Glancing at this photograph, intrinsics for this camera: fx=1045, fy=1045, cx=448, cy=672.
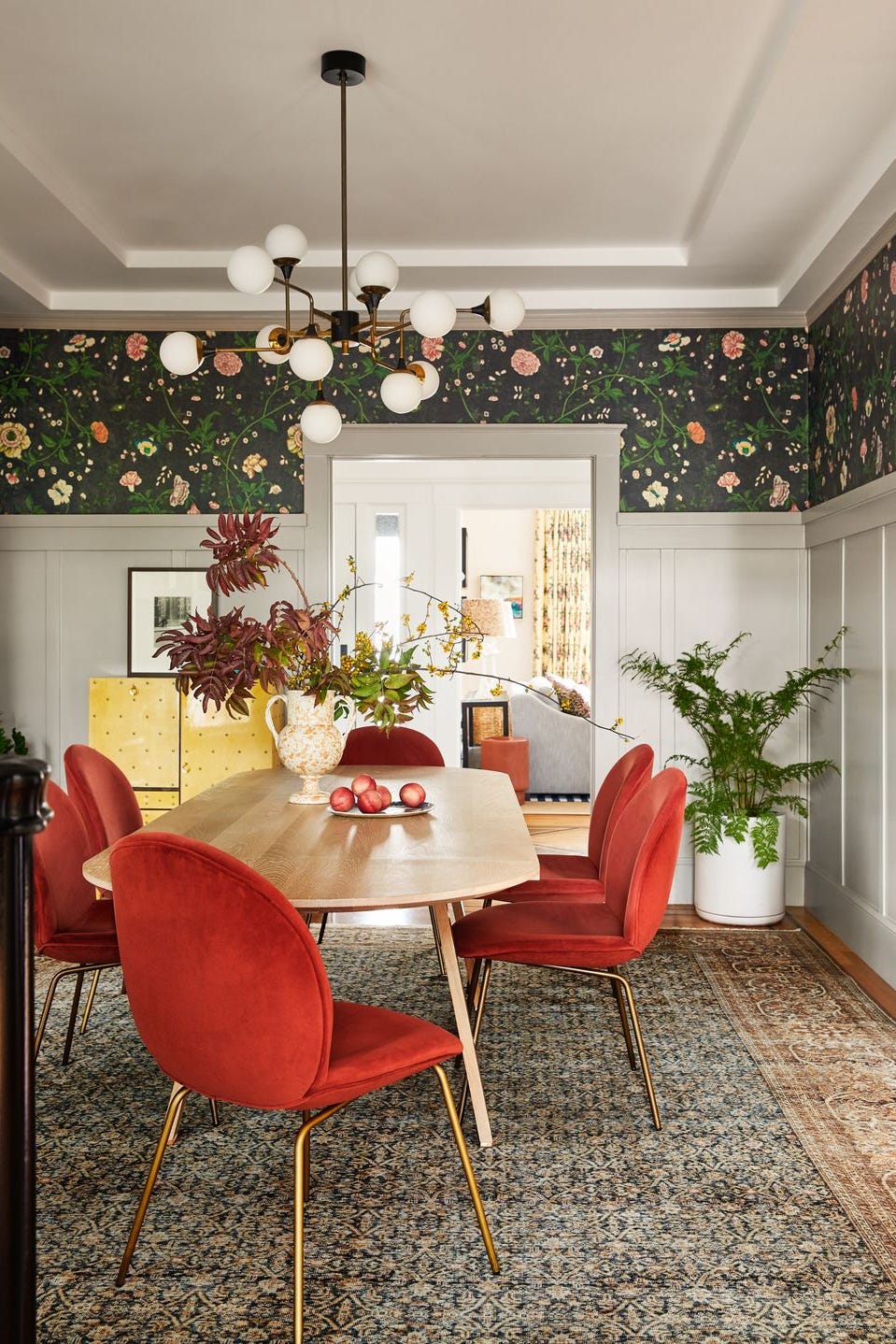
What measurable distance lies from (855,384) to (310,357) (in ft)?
7.91

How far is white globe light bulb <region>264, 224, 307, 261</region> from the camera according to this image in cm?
268

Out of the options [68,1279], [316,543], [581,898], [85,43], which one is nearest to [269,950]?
[68,1279]

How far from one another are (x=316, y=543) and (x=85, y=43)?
2.31 m

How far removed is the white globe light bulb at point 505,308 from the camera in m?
2.80

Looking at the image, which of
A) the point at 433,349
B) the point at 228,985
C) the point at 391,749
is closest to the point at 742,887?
the point at 391,749

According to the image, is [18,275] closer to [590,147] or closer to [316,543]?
[316,543]

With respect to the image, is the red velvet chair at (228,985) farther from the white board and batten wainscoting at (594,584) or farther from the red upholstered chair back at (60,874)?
the white board and batten wainscoting at (594,584)

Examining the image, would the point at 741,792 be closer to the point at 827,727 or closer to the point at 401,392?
the point at 827,727

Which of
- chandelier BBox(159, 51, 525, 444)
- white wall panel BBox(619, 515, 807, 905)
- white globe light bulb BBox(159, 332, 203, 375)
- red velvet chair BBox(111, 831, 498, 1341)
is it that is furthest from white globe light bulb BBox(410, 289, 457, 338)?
white wall panel BBox(619, 515, 807, 905)

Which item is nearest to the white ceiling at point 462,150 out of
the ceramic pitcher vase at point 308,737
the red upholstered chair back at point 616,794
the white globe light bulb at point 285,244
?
the white globe light bulb at point 285,244

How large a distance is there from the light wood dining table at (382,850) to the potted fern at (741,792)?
146cm

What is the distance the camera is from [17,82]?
117 inches

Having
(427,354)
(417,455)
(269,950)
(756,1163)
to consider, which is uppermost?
(427,354)

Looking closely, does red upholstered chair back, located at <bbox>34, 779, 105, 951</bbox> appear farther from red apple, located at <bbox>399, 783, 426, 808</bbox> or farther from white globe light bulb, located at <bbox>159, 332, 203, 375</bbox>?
white globe light bulb, located at <bbox>159, 332, 203, 375</bbox>
